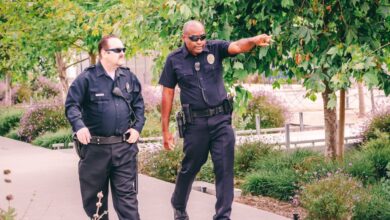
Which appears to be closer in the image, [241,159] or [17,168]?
[241,159]

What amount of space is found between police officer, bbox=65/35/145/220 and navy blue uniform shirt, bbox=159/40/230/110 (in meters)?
0.57

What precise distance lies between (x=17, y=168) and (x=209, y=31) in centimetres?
573

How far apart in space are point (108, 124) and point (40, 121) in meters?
13.1

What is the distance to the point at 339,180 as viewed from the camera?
812 centimetres

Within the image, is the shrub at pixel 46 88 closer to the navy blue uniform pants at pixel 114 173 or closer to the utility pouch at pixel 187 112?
the utility pouch at pixel 187 112

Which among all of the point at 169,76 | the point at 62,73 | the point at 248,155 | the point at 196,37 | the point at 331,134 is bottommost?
the point at 248,155

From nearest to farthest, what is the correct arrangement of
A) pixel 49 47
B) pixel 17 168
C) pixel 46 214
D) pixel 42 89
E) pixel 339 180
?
pixel 339 180 → pixel 46 214 → pixel 17 168 → pixel 49 47 → pixel 42 89

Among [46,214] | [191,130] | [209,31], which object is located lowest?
[46,214]

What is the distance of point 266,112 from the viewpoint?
2020cm

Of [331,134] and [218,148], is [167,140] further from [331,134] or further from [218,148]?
[331,134]

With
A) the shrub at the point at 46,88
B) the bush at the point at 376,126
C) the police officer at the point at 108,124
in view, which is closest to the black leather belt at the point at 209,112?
the police officer at the point at 108,124

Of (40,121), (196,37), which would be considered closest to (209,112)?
(196,37)

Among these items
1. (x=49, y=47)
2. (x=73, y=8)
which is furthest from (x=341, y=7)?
(x=49, y=47)

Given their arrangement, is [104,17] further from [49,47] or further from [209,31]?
[49,47]
